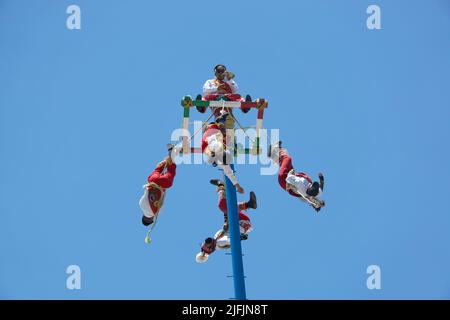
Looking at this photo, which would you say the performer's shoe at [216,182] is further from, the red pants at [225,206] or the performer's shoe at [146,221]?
the performer's shoe at [146,221]

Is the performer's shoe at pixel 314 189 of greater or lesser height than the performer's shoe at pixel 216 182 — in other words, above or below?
below

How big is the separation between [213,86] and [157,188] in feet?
7.32

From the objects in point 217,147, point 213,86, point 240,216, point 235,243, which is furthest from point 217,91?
point 235,243

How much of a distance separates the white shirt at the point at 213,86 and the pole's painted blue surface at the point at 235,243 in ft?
6.79

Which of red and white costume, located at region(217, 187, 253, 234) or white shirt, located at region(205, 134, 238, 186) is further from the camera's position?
red and white costume, located at region(217, 187, 253, 234)

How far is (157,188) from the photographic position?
1769 cm

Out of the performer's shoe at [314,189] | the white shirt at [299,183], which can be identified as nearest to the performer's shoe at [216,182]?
the white shirt at [299,183]

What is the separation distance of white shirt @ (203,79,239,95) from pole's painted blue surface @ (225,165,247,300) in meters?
2.07

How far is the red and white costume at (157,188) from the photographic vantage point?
17578 millimetres

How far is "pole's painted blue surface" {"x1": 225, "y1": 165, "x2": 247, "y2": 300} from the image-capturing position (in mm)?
15938

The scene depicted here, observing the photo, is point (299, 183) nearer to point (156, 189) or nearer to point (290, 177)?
point (290, 177)

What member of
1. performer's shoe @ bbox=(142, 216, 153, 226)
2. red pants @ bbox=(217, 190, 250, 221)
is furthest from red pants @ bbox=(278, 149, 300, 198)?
performer's shoe @ bbox=(142, 216, 153, 226)

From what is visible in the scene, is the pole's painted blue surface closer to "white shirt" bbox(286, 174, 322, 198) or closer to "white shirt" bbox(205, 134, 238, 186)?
"white shirt" bbox(205, 134, 238, 186)
